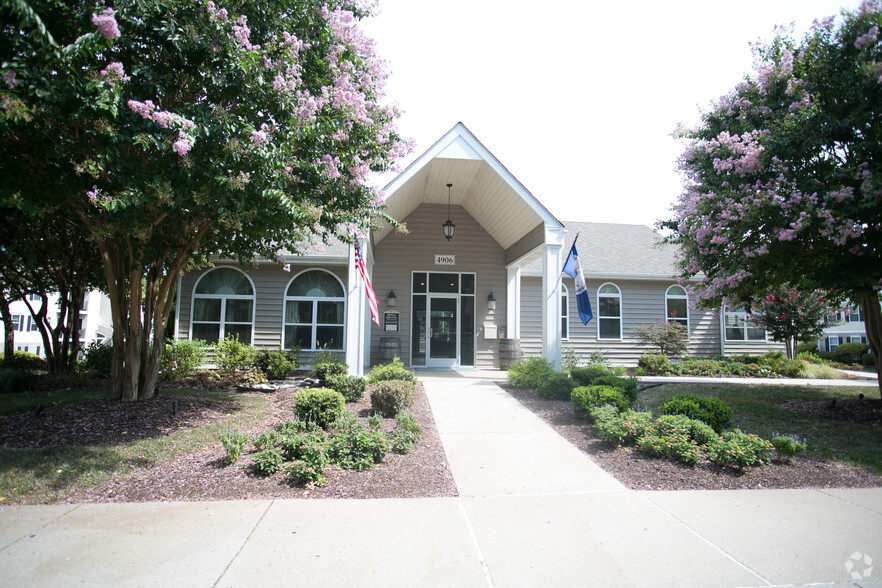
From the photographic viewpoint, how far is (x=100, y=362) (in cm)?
1017

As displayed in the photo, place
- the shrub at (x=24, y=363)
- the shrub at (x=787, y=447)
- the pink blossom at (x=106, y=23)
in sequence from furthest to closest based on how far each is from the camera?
1. the shrub at (x=24, y=363)
2. the shrub at (x=787, y=447)
3. the pink blossom at (x=106, y=23)

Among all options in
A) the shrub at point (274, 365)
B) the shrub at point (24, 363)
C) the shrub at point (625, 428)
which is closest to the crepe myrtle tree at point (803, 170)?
the shrub at point (625, 428)

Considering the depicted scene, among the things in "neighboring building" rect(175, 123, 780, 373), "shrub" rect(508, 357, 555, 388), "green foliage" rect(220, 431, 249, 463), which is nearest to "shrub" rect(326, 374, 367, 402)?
"green foliage" rect(220, 431, 249, 463)

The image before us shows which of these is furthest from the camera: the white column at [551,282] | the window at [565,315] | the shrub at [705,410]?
the window at [565,315]

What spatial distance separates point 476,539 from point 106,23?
5.08 metres

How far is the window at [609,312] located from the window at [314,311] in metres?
7.79

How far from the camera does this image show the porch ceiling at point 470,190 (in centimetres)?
1009

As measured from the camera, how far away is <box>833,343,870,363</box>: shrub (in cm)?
2136

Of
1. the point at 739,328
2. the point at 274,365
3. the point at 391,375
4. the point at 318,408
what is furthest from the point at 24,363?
the point at 739,328

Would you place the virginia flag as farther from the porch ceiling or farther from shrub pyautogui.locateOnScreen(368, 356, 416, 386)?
shrub pyautogui.locateOnScreen(368, 356, 416, 386)

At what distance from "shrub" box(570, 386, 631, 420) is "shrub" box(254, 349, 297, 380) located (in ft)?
21.0

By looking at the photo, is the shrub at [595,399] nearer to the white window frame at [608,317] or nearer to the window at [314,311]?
the window at [314,311]

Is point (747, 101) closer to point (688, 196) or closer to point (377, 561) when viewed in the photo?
point (688, 196)

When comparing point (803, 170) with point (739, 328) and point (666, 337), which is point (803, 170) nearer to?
point (666, 337)
